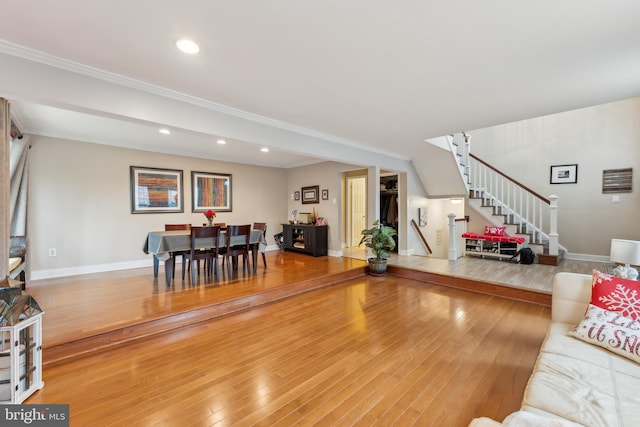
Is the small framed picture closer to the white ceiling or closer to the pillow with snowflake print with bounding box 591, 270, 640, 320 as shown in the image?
the white ceiling

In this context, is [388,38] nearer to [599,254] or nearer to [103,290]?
[103,290]

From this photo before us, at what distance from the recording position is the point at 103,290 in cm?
370

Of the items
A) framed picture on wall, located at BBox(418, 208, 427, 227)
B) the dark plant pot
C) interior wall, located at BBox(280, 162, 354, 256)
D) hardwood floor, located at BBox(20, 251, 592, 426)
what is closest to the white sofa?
hardwood floor, located at BBox(20, 251, 592, 426)

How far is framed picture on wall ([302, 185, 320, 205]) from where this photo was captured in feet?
22.3

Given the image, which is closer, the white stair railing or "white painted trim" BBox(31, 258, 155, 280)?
"white painted trim" BBox(31, 258, 155, 280)

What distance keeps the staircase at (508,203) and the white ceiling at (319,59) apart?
2524mm

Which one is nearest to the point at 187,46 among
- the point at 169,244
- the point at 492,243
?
the point at 169,244

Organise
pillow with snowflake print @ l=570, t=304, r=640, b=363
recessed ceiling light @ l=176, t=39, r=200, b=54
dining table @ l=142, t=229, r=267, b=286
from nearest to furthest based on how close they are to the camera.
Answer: pillow with snowflake print @ l=570, t=304, r=640, b=363 < recessed ceiling light @ l=176, t=39, r=200, b=54 < dining table @ l=142, t=229, r=267, b=286

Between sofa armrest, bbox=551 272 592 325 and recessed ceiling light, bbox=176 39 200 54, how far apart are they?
11.1 ft

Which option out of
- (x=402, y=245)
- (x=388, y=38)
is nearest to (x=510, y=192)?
(x=402, y=245)

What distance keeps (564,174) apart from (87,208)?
918 cm

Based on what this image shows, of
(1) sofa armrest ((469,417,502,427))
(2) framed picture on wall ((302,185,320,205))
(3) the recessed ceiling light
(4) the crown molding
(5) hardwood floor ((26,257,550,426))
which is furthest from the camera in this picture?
(2) framed picture on wall ((302,185,320,205))

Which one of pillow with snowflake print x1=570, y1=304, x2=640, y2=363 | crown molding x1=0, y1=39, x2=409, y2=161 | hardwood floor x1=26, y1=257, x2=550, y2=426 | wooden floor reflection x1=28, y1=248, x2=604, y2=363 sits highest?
crown molding x1=0, y1=39, x2=409, y2=161

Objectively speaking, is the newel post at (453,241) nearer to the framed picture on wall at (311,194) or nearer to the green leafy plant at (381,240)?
the green leafy plant at (381,240)
